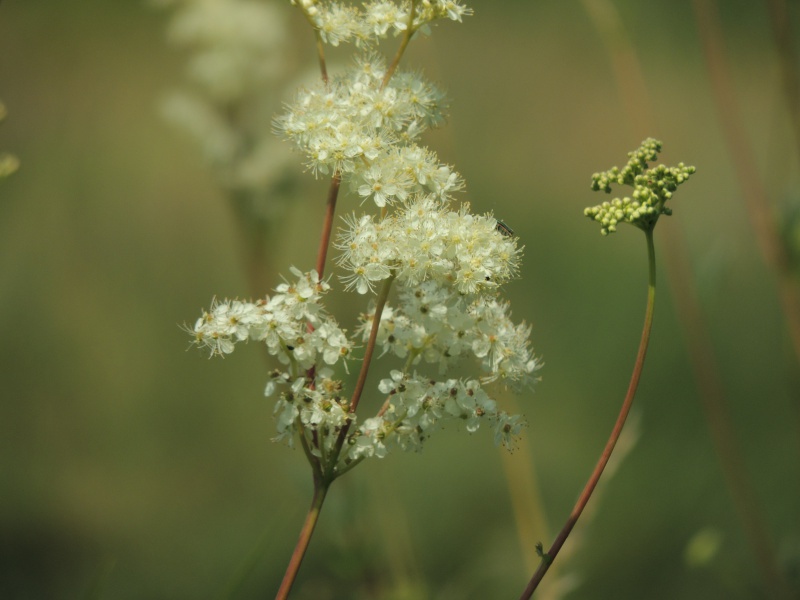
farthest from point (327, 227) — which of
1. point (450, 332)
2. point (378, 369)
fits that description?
point (378, 369)

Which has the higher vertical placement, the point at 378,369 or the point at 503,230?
the point at 378,369

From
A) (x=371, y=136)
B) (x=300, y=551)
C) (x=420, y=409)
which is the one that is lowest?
(x=300, y=551)

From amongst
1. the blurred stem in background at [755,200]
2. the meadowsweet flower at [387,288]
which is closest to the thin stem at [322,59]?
the meadowsweet flower at [387,288]

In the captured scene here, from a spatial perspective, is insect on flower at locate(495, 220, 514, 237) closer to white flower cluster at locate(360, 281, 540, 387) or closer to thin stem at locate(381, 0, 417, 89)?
white flower cluster at locate(360, 281, 540, 387)

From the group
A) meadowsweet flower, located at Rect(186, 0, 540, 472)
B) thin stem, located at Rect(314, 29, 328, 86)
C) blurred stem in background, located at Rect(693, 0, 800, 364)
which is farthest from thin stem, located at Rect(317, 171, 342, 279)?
blurred stem in background, located at Rect(693, 0, 800, 364)

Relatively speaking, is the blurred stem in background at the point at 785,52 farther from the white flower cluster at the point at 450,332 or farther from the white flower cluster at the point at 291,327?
the white flower cluster at the point at 291,327

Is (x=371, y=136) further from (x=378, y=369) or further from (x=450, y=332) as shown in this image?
(x=378, y=369)
